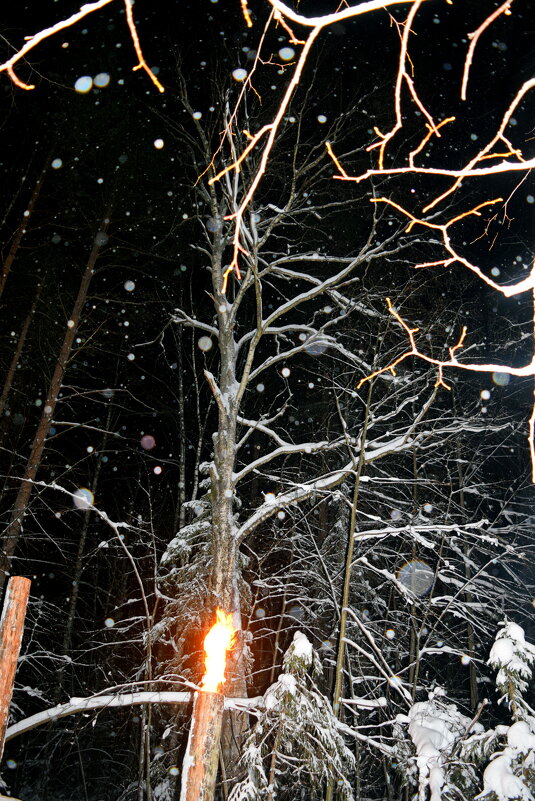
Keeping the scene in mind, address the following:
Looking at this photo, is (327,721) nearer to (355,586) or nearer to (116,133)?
(355,586)

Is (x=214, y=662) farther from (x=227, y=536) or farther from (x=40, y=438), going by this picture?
(x=40, y=438)

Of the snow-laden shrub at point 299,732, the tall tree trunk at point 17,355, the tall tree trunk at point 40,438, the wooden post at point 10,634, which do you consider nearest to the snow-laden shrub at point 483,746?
the snow-laden shrub at point 299,732

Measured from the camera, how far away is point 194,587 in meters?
7.57

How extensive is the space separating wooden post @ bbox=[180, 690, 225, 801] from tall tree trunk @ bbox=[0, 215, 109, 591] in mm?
5724

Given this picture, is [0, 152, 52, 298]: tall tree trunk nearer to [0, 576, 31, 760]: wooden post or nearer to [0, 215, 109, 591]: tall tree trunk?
[0, 215, 109, 591]: tall tree trunk

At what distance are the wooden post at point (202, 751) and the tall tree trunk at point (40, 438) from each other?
5.72 meters

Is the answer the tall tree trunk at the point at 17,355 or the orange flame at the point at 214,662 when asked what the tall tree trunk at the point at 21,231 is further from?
the orange flame at the point at 214,662

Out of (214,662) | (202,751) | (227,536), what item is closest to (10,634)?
(214,662)

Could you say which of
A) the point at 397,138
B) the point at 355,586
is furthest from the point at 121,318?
the point at 355,586

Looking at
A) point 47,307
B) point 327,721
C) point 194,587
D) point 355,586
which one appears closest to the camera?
point 327,721

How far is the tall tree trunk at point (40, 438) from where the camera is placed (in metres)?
7.56

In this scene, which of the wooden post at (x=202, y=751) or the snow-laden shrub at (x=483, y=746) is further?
the snow-laden shrub at (x=483, y=746)

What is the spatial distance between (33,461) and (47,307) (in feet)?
11.1

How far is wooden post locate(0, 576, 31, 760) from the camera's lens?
11.3ft
